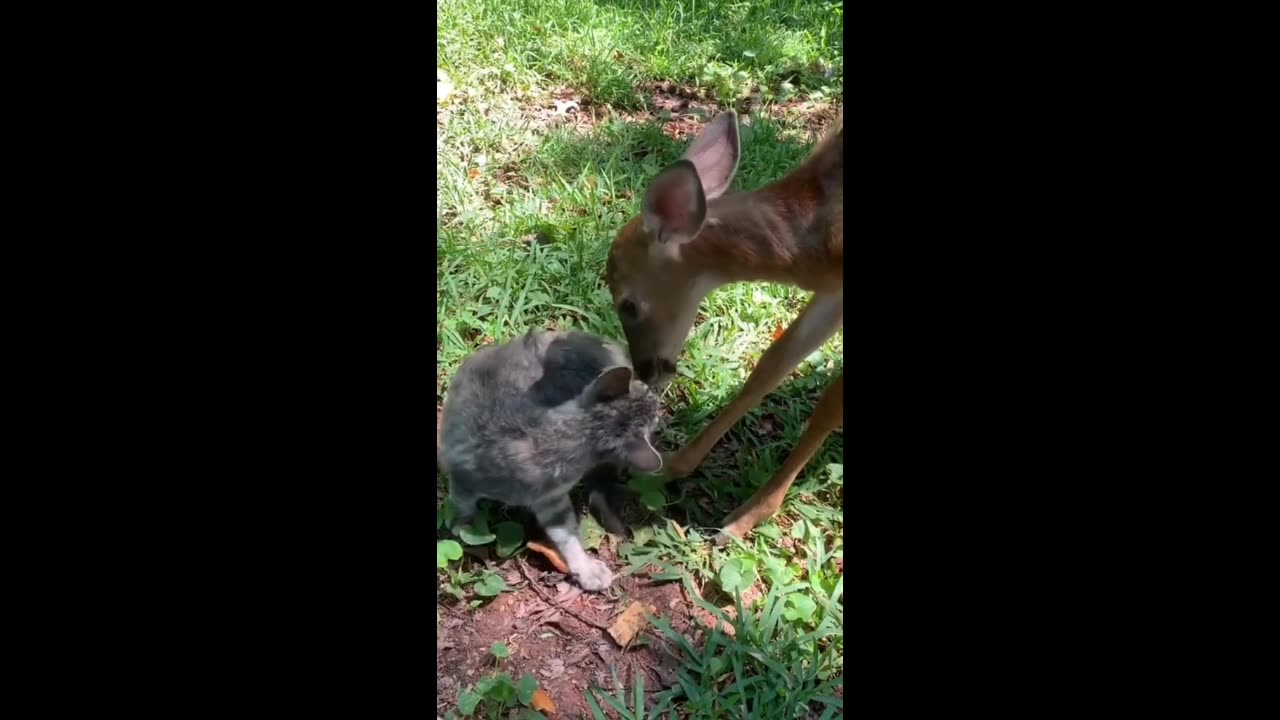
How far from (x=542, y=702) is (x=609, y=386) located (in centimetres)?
84

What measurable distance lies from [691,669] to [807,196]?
135 centimetres

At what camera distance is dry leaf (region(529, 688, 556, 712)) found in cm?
239

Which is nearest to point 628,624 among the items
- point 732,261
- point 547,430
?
point 547,430

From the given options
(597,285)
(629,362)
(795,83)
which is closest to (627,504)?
(629,362)

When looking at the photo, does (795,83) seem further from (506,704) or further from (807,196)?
(506,704)

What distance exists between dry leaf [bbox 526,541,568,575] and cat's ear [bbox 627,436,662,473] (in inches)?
13.7

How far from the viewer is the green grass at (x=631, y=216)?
2705 millimetres

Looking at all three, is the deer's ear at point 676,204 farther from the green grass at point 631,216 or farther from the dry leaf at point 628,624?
the dry leaf at point 628,624

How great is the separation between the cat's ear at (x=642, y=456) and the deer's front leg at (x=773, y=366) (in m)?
0.41

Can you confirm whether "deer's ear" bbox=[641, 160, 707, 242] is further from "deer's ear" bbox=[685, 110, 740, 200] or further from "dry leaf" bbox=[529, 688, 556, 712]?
"dry leaf" bbox=[529, 688, 556, 712]

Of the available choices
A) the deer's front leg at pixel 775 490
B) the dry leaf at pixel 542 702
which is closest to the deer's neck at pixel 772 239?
the deer's front leg at pixel 775 490

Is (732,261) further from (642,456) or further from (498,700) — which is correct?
(498,700)

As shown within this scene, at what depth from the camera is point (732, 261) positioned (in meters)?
2.80

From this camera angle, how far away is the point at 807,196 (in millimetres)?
2697
